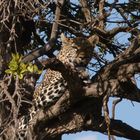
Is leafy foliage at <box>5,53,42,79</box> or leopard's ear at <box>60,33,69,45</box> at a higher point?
leopard's ear at <box>60,33,69,45</box>

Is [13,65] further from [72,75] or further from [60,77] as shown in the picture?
[60,77]

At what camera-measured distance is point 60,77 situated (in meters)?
5.70

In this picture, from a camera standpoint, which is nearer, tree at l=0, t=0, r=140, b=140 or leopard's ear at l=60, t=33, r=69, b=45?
tree at l=0, t=0, r=140, b=140

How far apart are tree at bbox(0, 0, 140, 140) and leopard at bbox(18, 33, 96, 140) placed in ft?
0.34

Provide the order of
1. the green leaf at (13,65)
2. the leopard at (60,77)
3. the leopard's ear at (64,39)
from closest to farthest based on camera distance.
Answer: the green leaf at (13,65), the leopard at (60,77), the leopard's ear at (64,39)

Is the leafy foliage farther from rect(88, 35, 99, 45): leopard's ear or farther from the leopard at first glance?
rect(88, 35, 99, 45): leopard's ear

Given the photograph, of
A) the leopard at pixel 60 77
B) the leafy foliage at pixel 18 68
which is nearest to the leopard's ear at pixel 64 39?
the leopard at pixel 60 77

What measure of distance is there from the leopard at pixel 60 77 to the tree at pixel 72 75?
10 cm

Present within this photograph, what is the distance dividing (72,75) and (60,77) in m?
1.24

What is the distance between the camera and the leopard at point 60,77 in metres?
5.44

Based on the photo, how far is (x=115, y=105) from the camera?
193 inches

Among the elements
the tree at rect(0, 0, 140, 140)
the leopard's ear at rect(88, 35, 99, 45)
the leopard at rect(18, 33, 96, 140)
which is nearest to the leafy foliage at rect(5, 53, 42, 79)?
the tree at rect(0, 0, 140, 140)

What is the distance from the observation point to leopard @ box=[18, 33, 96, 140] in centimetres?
544

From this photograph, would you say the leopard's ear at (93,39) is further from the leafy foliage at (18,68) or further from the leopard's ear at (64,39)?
the leafy foliage at (18,68)
